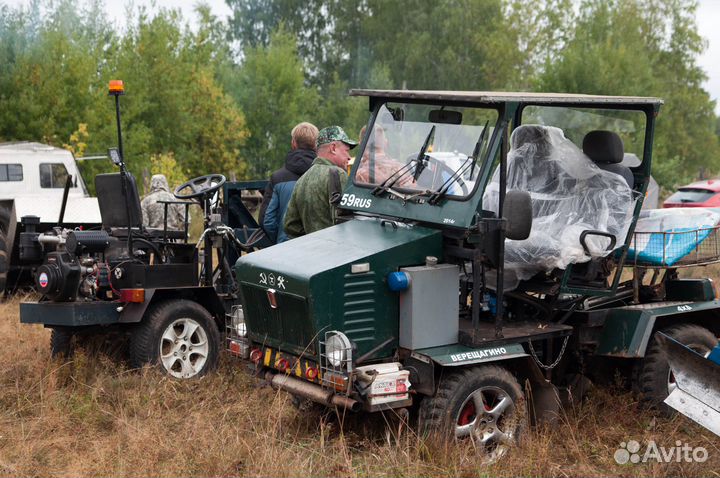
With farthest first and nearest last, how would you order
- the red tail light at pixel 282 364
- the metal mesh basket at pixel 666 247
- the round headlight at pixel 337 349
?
the metal mesh basket at pixel 666 247 < the red tail light at pixel 282 364 < the round headlight at pixel 337 349

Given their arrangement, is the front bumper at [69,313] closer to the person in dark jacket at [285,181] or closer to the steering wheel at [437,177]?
the person in dark jacket at [285,181]

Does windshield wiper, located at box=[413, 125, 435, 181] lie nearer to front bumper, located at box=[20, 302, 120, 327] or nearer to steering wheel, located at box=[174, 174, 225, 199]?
steering wheel, located at box=[174, 174, 225, 199]

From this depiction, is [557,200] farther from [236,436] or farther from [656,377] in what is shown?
[236,436]

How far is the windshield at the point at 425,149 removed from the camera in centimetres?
619

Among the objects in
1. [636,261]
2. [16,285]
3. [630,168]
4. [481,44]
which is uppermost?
[481,44]

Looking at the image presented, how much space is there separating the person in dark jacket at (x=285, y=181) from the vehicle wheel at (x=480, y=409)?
282 cm

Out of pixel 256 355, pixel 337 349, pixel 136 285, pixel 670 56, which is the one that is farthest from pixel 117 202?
A: pixel 670 56

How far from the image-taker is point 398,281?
5746mm

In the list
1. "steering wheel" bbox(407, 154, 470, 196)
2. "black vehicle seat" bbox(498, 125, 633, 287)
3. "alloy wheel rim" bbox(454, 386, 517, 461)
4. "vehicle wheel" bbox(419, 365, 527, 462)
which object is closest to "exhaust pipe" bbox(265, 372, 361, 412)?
"vehicle wheel" bbox(419, 365, 527, 462)

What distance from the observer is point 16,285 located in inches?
483

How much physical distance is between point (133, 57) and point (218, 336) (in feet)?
66.0

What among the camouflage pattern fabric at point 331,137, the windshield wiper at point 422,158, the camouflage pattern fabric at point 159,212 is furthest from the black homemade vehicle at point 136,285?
the windshield wiper at point 422,158


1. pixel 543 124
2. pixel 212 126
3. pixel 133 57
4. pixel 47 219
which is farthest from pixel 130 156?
pixel 543 124

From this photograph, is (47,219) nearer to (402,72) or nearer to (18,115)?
(18,115)
